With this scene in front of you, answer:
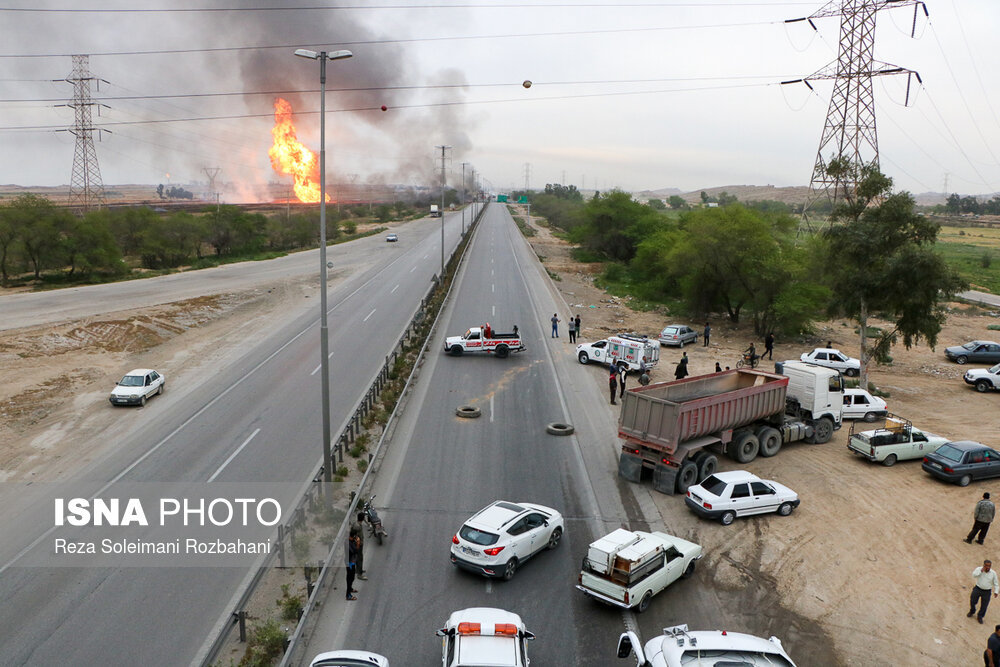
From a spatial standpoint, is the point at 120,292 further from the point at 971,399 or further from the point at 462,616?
the point at 971,399

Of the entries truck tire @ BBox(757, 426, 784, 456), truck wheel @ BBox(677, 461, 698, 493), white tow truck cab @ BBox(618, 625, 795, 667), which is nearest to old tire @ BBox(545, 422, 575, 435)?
truck wheel @ BBox(677, 461, 698, 493)

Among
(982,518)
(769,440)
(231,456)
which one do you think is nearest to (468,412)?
(231,456)

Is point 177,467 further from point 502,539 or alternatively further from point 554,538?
point 554,538

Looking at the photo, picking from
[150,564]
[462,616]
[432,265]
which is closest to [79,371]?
[150,564]

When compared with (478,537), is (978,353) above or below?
above

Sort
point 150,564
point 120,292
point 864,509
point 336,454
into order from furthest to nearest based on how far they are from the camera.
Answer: point 120,292
point 336,454
point 864,509
point 150,564

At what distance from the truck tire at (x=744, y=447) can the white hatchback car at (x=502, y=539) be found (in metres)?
8.30

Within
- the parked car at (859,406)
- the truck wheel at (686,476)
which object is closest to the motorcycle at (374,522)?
the truck wheel at (686,476)

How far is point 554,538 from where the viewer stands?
15234mm

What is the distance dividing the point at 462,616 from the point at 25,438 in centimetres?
1877

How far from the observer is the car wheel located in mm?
15099

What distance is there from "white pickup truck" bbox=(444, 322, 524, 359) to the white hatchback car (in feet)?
59.5

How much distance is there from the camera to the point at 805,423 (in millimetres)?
23031

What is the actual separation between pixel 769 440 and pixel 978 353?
2321 cm
